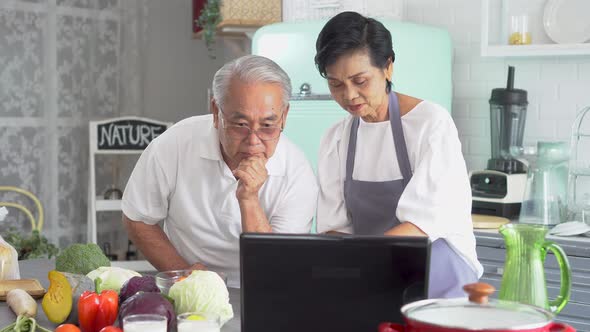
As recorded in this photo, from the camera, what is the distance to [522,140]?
4.30 m

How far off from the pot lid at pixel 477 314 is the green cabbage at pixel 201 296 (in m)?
0.75

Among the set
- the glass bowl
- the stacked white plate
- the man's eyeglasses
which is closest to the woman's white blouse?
the man's eyeglasses

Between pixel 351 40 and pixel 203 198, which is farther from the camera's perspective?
pixel 203 198

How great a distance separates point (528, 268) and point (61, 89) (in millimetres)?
4954

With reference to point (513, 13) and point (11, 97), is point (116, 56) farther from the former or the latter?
point (513, 13)

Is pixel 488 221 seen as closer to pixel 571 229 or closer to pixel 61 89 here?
pixel 571 229

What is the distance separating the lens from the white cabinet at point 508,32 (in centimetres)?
404

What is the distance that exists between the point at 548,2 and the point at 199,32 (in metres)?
2.63

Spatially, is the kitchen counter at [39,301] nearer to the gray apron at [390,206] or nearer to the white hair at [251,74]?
the gray apron at [390,206]

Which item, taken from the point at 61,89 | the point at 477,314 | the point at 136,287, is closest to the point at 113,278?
the point at 136,287

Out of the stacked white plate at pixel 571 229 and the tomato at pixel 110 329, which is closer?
the tomato at pixel 110 329

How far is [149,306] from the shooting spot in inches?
70.0

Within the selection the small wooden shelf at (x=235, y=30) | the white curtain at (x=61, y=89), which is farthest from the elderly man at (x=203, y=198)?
the white curtain at (x=61, y=89)

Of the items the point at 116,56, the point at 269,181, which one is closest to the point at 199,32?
the point at 116,56
